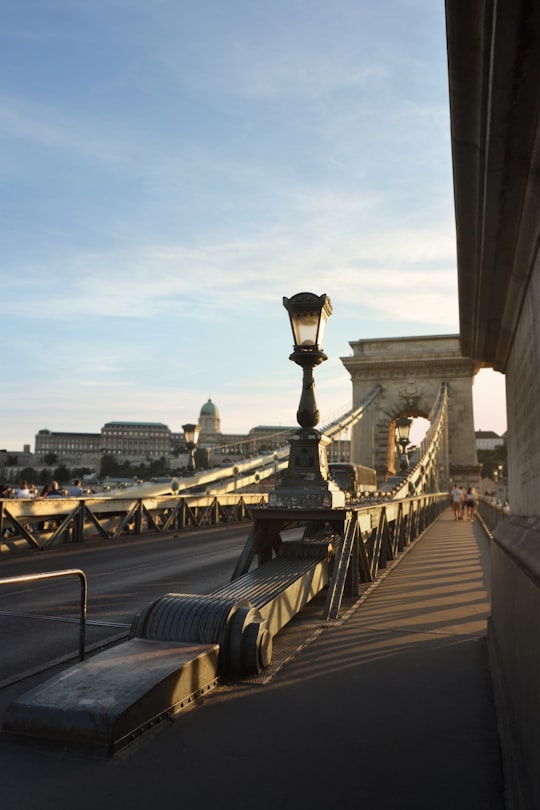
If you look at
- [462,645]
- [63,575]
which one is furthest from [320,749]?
[462,645]

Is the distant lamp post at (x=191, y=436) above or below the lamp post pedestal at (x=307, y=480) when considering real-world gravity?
above

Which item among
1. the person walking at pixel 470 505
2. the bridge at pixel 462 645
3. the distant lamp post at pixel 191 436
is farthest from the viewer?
the person walking at pixel 470 505

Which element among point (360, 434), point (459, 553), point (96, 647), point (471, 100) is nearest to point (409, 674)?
point (96, 647)

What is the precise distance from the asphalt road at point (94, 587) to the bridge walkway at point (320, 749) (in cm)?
173

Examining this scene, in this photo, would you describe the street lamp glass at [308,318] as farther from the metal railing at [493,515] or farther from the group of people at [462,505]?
the group of people at [462,505]

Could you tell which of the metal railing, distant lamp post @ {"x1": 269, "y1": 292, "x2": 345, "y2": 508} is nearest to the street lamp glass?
distant lamp post @ {"x1": 269, "y1": 292, "x2": 345, "y2": 508}

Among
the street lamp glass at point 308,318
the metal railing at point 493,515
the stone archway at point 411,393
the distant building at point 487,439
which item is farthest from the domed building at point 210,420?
the street lamp glass at point 308,318

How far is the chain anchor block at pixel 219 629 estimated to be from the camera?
14.2 feet

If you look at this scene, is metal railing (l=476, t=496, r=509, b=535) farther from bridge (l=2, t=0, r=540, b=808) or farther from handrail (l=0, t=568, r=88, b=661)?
handrail (l=0, t=568, r=88, b=661)

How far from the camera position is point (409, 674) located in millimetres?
4535

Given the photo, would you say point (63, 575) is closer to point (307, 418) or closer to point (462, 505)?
point (307, 418)

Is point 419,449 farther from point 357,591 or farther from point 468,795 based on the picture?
point 468,795

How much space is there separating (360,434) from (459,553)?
124 feet

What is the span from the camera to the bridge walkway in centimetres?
276
